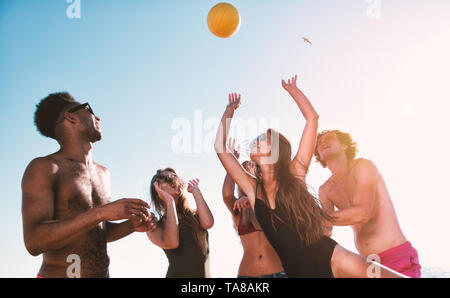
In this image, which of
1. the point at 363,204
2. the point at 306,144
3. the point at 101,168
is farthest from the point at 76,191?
the point at 363,204

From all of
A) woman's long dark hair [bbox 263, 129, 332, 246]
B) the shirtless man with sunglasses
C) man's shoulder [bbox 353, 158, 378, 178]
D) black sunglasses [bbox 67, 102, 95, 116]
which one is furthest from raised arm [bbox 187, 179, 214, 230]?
man's shoulder [bbox 353, 158, 378, 178]

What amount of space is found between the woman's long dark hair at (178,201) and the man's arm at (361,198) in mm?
2111

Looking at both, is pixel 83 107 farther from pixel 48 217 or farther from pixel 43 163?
pixel 48 217

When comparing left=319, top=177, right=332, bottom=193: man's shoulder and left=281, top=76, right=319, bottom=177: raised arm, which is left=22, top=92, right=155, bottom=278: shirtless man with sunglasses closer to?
left=281, top=76, right=319, bottom=177: raised arm

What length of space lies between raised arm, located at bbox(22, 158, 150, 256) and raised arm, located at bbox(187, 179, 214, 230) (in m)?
2.06

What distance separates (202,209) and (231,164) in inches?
63.2

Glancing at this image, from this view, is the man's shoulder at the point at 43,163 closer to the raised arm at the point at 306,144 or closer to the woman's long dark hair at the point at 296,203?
the woman's long dark hair at the point at 296,203

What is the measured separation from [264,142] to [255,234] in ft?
4.58

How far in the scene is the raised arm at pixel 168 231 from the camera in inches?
201

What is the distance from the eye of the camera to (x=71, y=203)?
159 inches

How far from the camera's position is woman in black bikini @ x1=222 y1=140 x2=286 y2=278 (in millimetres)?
4742
